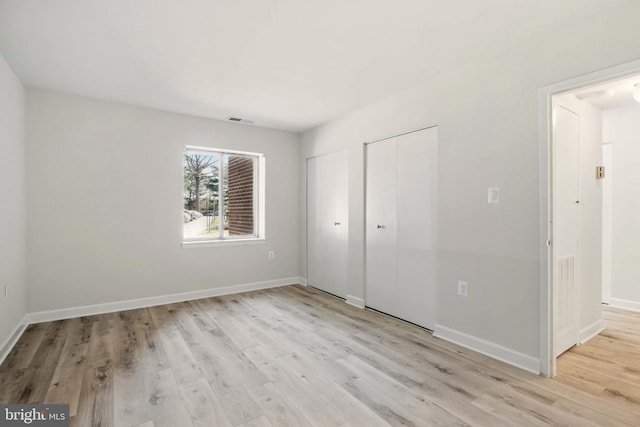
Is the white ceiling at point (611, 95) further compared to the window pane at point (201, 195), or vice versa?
the window pane at point (201, 195)

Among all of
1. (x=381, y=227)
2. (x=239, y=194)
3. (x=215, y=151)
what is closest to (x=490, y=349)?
(x=381, y=227)

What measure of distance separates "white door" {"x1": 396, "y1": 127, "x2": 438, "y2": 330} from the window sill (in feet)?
7.29

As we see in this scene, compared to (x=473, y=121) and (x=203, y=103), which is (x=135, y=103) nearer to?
(x=203, y=103)

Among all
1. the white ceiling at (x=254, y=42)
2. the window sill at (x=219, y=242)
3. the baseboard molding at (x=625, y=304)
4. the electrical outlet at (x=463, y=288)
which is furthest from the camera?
the window sill at (x=219, y=242)

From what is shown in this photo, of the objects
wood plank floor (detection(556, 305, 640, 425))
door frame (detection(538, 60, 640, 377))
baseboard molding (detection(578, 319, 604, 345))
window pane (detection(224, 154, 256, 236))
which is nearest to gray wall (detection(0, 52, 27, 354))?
window pane (detection(224, 154, 256, 236))

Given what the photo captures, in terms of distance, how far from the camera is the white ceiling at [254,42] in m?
1.99

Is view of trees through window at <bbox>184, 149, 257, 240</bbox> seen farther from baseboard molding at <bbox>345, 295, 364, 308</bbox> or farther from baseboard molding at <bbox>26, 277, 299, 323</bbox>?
baseboard molding at <bbox>345, 295, 364, 308</bbox>

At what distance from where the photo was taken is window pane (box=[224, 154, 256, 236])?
4.73 metres

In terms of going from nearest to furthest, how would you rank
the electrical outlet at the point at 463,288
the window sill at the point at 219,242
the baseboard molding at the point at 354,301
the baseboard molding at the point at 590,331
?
the electrical outlet at the point at 463,288
the baseboard molding at the point at 590,331
the baseboard molding at the point at 354,301
the window sill at the point at 219,242

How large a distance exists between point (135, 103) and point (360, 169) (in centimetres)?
273

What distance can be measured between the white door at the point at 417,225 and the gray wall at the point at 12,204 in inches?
137

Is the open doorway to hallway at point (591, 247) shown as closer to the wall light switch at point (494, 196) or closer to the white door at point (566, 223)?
the white door at point (566, 223)

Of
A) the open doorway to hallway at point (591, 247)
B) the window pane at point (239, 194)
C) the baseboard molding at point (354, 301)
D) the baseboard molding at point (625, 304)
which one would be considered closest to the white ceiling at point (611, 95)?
the open doorway to hallway at point (591, 247)

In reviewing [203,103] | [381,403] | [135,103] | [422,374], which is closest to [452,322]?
[422,374]
